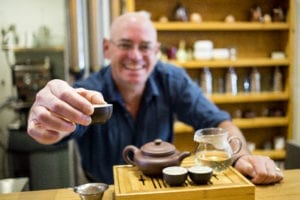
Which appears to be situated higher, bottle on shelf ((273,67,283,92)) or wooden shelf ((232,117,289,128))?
bottle on shelf ((273,67,283,92))

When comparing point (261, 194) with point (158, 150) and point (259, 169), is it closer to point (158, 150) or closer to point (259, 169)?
point (259, 169)

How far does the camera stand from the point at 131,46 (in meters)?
1.82

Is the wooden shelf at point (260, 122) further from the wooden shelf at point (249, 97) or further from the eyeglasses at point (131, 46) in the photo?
the eyeglasses at point (131, 46)

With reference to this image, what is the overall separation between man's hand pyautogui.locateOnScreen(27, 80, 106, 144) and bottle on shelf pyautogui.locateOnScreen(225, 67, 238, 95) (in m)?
2.36

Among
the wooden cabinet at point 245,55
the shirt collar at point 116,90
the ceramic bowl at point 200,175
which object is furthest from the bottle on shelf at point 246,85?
the ceramic bowl at point 200,175

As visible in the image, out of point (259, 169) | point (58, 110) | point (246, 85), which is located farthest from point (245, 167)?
point (246, 85)

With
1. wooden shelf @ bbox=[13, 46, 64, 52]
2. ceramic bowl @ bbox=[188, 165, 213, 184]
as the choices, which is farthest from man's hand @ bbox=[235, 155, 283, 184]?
wooden shelf @ bbox=[13, 46, 64, 52]

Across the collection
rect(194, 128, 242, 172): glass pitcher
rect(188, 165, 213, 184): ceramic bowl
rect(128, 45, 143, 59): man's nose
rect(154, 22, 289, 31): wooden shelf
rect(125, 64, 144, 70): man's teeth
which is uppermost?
rect(154, 22, 289, 31): wooden shelf

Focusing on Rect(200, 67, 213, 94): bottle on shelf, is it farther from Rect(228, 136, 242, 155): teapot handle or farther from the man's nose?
Rect(228, 136, 242, 155): teapot handle

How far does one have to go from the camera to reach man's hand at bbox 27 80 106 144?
2.89 ft

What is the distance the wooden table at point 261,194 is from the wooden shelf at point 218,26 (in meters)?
1.95

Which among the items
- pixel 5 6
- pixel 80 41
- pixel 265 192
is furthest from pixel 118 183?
pixel 5 6

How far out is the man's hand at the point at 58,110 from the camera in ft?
2.89

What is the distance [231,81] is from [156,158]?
225cm
